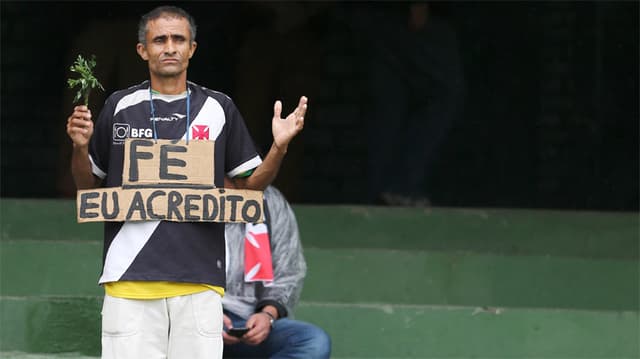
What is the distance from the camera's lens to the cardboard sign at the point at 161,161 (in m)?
3.80

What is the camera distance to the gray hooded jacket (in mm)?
4766

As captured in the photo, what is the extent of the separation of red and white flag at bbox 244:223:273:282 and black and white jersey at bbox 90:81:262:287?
84cm

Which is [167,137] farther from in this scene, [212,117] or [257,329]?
[257,329]

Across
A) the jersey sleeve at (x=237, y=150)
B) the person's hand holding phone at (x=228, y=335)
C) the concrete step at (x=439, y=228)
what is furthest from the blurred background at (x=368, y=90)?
the jersey sleeve at (x=237, y=150)

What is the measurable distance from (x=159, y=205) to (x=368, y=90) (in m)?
5.84

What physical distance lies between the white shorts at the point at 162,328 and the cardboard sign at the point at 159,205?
22 cm

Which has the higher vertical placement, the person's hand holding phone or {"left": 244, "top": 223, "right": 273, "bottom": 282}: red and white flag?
{"left": 244, "top": 223, "right": 273, "bottom": 282}: red and white flag

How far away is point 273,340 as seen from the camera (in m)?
4.71

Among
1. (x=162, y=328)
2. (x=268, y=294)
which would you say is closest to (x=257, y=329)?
(x=268, y=294)

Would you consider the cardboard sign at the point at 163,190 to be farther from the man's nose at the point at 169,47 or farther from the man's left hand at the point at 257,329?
the man's left hand at the point at 257,329

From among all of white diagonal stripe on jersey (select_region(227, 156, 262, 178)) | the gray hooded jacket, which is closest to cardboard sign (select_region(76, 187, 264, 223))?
white diagonal stripe on jersey (select_region(227, 156, 262, 178))

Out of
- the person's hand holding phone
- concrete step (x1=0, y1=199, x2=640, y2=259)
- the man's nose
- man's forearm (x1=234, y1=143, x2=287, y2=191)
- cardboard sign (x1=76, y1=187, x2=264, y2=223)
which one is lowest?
the person's hand holding phone

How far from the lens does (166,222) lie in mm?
3803

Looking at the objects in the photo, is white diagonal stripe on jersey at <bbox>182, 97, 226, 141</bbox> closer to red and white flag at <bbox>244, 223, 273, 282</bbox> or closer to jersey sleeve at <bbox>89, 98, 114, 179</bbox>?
jersey sleeve at <bbox>89, 98, 114, 179</bbox>
